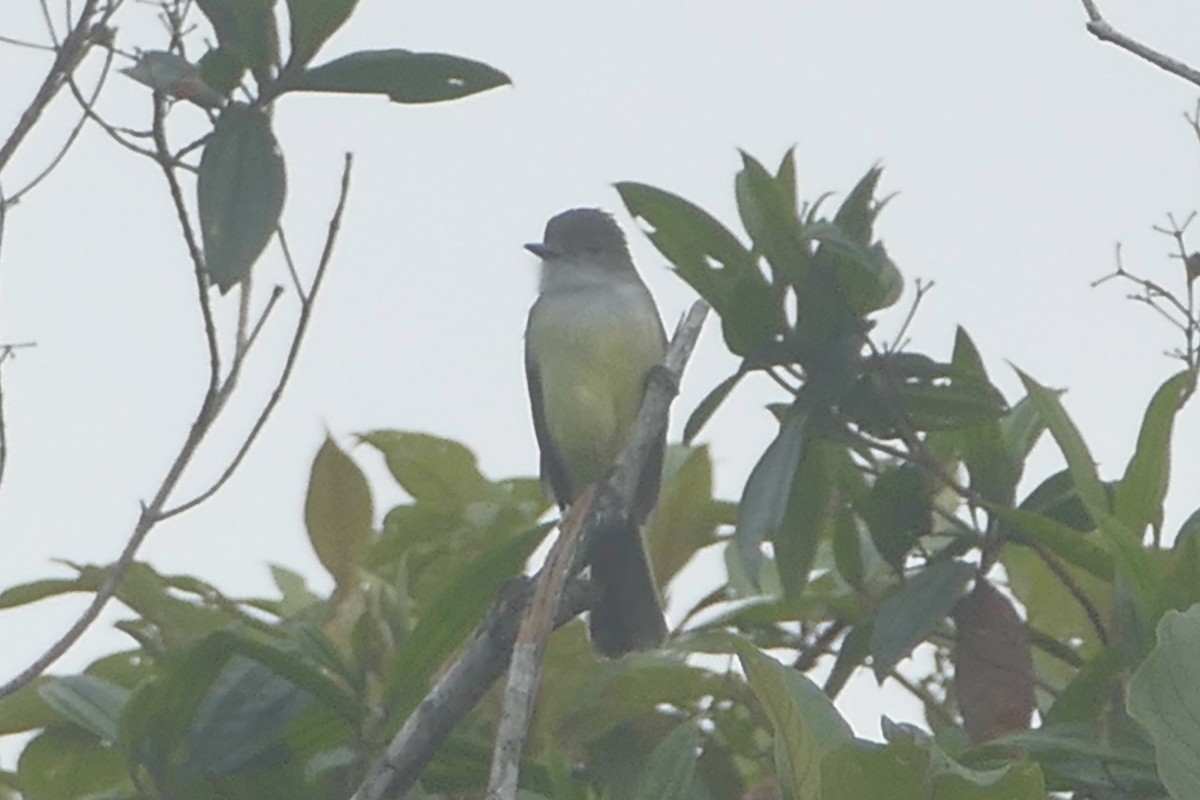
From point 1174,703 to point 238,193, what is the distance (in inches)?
58.3

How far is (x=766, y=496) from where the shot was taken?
3.13 metres

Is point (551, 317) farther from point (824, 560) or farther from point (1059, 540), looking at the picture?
point (1059, 540)

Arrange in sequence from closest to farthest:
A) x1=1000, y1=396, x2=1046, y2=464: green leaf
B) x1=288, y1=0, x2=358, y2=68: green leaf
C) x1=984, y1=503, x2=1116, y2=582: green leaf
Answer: x1=984, y1=503, x2=1116, y2=582: green leaf, x1=288, y1=0, x2=358, y2=68: green leaf, x1=1000, y1=396, x2=1046, y2=464: green leaf

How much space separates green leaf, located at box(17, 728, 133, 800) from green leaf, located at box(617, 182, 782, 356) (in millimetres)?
1156

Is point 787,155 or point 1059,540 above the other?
point 787,155

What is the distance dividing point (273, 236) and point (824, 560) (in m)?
1.28

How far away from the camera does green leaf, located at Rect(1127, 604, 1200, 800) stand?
2.12m

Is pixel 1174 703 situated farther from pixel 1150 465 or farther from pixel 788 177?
pixel 788 177

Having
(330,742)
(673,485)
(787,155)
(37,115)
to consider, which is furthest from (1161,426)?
(37,115)

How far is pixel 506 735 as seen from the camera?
77.7 inches

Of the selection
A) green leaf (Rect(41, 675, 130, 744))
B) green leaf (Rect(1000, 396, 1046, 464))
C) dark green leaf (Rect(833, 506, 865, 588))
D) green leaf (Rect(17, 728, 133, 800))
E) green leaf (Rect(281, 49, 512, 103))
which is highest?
green leaf (Rect(281, 49, 512, 103))

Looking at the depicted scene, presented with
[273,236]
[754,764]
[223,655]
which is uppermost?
[273,236]

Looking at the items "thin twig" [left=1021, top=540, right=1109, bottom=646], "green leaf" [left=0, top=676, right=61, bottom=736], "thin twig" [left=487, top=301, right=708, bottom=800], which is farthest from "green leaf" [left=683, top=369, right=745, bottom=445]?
"green leaf" [left=0, top=676, right=61, bottom=736]

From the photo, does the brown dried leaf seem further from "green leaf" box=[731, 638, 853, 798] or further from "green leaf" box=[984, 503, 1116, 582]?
"green leaf" box=[731, 638, 853, 798]
